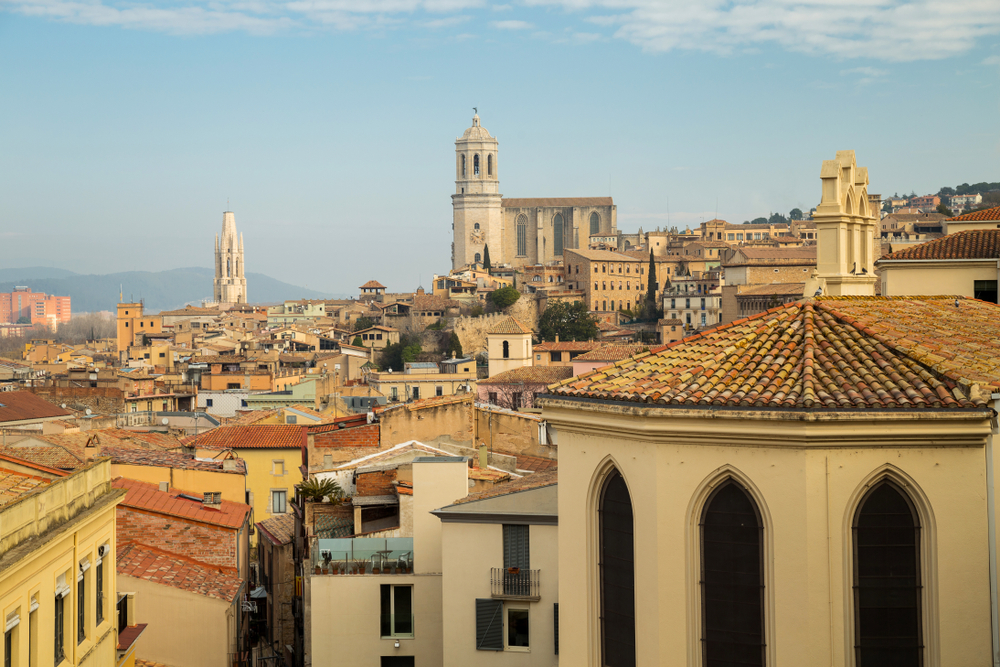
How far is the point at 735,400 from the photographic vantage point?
392 inches

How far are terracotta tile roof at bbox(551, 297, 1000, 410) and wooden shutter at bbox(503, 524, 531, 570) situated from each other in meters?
6.64

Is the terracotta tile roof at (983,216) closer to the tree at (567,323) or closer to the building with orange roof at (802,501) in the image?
the building with orange roof at (802,501)

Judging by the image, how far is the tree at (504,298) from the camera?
111m

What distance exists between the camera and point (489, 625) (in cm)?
1805

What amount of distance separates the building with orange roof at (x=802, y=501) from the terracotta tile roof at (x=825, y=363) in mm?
23

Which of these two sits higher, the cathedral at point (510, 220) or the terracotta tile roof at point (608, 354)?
the cathedral at point (510, 220)

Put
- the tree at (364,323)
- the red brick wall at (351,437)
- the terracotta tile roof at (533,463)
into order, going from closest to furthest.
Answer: the terracotta tile roof at (533,463) < the red brick wall at (351,437) < the tree at (364,323)

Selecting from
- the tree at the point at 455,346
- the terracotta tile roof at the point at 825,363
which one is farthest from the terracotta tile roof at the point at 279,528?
the tree at the point at 455,346

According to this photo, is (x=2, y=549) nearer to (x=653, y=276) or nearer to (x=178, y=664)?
(x=178, y=664)

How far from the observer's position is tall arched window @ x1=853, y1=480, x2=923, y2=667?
993cm

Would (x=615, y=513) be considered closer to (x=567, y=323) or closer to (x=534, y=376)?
(x=534, y=376)

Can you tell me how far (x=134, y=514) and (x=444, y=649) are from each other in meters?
6.92

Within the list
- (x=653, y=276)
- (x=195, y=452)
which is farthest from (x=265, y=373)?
(x=653, y=276)

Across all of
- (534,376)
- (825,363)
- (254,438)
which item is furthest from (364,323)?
(825,363)
